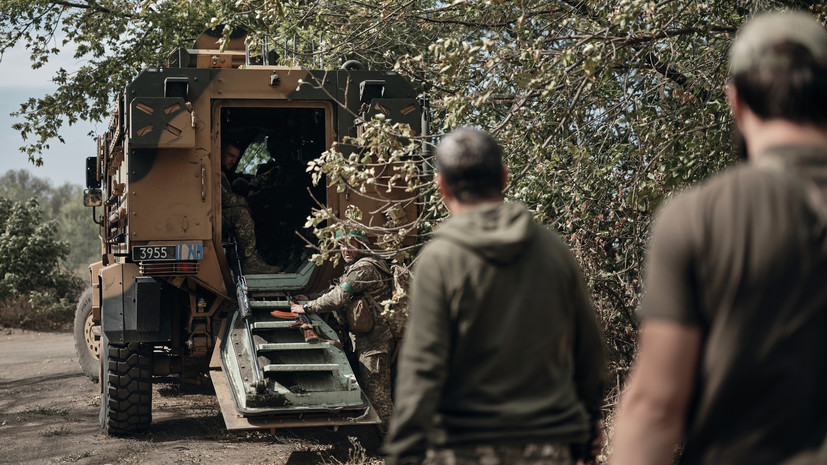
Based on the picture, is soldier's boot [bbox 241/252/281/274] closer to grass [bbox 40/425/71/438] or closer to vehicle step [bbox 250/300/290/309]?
vehicle step [bbox 250/300/290/309]

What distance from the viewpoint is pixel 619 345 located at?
285 inches

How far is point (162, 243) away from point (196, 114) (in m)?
1.03

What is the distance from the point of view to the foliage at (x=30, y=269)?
60.7ft

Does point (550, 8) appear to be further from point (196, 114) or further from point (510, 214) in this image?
point (510, 214)

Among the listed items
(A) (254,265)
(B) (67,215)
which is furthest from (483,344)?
(B) (67,215)

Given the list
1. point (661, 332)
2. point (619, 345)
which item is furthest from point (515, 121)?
point (661, 332)

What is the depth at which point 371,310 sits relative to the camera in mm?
7148

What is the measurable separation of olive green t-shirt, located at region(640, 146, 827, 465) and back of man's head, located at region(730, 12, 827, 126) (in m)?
0.09

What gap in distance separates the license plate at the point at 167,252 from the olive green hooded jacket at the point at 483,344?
16.9ft

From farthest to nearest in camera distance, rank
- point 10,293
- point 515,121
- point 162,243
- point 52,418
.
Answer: point 10,293
point 52,418
point 162,243
point 515,121

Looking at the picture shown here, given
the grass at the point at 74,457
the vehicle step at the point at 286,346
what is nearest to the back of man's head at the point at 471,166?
the vehicle step at the point at 286,346

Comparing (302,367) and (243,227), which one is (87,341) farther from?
(302,367)

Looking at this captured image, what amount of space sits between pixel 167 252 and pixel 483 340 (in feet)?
17.4

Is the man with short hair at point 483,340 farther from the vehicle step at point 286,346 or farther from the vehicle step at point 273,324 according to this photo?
the vehicle step at point 273,324
